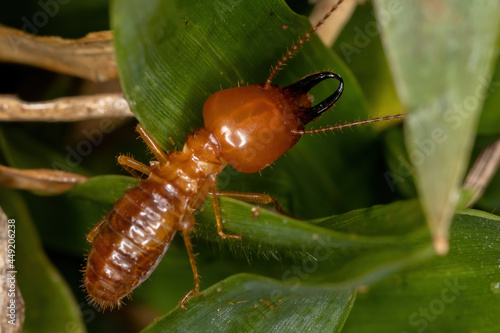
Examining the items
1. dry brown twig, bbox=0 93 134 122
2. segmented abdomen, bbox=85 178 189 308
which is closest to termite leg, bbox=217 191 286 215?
segmented abdomen, bbox=85 178 189 308

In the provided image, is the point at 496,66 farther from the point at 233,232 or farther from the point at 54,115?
the point at 54,115

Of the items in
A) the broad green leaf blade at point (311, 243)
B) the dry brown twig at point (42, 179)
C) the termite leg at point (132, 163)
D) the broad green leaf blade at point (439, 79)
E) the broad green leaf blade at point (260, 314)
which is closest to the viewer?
the broad green leaf blade at point (439, 79)

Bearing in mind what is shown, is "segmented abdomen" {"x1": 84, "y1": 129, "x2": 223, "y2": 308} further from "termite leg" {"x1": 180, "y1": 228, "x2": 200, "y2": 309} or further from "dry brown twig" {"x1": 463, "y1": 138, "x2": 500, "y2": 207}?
"dry brown twig" {"x1": 463, "y1": 138, "x2": 500, "y2": 207}

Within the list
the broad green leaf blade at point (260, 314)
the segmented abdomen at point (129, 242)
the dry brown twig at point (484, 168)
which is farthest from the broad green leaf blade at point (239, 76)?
the broad green leaf blade at point (260, 314)

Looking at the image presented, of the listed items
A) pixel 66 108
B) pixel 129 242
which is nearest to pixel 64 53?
pixel 66 108

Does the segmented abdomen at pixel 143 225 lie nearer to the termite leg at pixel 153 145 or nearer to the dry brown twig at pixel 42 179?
the termite leg at pixel 153 145

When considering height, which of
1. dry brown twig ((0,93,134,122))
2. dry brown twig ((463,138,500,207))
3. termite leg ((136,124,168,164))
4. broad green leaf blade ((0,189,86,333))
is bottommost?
dry brown twig ((463,138,500,207))

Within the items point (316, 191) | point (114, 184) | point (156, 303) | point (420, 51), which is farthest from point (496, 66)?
point (156, 303)

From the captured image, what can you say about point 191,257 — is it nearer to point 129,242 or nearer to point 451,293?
point 129,242
